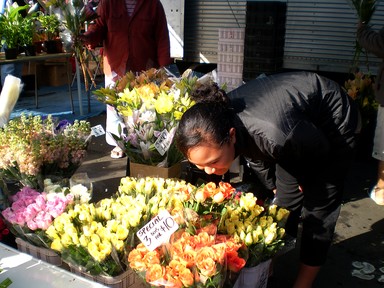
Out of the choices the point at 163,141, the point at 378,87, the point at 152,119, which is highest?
the point at 378,87

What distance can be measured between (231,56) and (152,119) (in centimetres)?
162

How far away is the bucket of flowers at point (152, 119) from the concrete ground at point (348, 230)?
924 millimetres

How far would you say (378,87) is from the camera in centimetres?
339

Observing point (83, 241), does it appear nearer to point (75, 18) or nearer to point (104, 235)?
point (104, 235)

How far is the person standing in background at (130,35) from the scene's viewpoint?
150 inches

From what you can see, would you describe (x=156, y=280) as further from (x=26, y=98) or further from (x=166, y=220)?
(x=26, y=98)

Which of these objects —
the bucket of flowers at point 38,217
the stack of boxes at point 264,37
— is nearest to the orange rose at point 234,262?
the bucket of flowers at point 38,217

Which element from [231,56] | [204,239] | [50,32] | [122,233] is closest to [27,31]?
[50,32]

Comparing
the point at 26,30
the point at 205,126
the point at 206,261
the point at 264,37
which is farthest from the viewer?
the point at 264,37

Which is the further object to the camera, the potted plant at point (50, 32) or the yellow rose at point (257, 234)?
the potted plant at point (50, 32)

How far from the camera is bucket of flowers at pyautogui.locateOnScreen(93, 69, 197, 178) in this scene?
8.29 feet

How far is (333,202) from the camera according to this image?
6.87ft

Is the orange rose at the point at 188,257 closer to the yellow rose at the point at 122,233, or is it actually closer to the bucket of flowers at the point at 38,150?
the yellow rose at the point at 122,233

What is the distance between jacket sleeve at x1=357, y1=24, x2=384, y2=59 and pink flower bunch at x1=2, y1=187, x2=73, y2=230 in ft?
8.12
